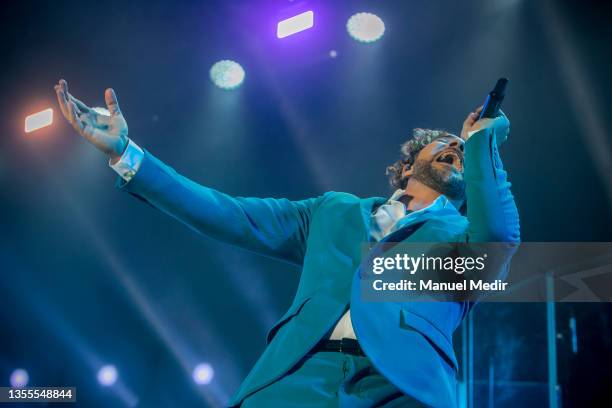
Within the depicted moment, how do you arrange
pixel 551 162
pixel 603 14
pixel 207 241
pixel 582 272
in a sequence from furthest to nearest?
1. pixel 207 241
2. pixel 582 272
3. pixel 551 162
4. pixel 603 14

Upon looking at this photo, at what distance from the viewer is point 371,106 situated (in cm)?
389

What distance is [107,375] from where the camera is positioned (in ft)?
15.9

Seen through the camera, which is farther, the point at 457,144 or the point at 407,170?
the point at 407,170

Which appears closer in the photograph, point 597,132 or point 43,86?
point 597,132

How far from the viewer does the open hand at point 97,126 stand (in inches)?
60.2

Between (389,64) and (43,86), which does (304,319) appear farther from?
(43,86)

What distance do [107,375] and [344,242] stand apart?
372 cm

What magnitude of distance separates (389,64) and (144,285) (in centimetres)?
228

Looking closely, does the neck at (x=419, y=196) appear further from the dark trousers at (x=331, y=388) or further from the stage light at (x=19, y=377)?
the stage light at (x=19, y=377)

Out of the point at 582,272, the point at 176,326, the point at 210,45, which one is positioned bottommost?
the point at 176,326

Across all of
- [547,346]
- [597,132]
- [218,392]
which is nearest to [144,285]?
[218,392]

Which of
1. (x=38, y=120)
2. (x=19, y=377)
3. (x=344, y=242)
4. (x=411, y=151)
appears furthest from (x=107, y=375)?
(x=344, y=242)

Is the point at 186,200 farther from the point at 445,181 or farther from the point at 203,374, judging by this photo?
the point at 203,374

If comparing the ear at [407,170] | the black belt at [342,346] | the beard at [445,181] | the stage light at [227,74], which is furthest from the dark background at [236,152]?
the black belt at [342,346]
